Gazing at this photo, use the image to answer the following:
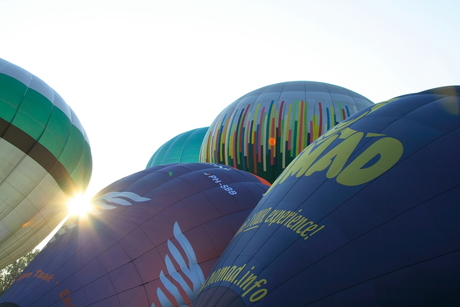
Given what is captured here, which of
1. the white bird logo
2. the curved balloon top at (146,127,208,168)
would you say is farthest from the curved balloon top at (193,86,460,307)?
the curved balloon top at (146,127,208,168)

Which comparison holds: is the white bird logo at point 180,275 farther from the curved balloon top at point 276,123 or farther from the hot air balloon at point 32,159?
the hot air balloon at point 32,159

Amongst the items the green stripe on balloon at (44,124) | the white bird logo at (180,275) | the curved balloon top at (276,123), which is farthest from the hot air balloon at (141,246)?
the green stripe on balloon at (44,124)

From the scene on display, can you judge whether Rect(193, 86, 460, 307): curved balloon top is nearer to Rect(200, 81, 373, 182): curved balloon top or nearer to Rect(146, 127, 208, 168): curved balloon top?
Rect(200, 81, 373, 182): curved balloon top

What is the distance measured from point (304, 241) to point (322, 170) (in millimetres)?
861

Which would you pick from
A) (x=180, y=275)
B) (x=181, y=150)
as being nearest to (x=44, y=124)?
(x=180, y=275)

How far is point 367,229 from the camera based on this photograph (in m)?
3.14

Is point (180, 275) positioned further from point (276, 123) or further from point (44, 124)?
point (44, 124)

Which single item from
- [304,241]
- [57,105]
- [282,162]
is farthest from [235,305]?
[57,105]

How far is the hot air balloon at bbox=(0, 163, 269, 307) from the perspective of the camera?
217 inches

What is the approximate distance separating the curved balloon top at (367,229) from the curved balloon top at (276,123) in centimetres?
675

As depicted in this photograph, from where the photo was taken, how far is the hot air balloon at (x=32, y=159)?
10758mm

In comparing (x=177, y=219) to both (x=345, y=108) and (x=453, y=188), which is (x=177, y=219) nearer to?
(x=453, y=188)

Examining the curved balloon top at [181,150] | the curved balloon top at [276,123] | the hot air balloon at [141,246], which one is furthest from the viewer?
the curved balloon top at [181,150]

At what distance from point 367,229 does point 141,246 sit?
368cm
